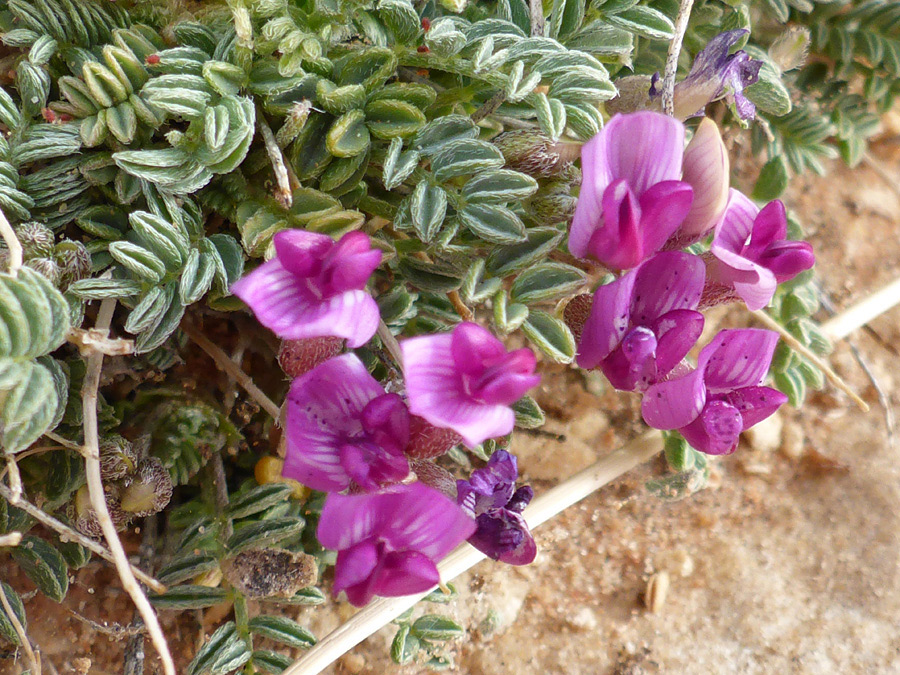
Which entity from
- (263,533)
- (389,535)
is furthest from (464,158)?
(263,533)

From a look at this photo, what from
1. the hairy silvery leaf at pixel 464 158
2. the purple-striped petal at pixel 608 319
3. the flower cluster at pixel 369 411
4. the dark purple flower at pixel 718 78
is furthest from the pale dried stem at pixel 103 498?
the dark purple flower at pixel 718 78

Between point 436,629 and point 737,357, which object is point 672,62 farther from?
point 436,629

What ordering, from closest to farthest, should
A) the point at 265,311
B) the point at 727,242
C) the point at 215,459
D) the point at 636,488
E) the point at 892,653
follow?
1. the point at 265,311
2. the point at 727,242
3. the point at 215,459
4. the point at 892,653
5. the point at 636,488

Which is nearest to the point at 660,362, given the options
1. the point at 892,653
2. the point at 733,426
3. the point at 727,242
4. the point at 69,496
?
the point at 733,426

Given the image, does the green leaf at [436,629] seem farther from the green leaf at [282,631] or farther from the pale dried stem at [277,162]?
the pale dried stem at [277,162]

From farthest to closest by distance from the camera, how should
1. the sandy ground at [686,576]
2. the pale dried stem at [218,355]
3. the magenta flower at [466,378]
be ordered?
the sandy ground at [686,576] → the pale dried stem at [218,355] → the magenta flower at [466,378]

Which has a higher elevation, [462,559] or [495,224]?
[495,224]

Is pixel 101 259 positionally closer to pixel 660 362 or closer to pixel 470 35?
pixel 470 35
